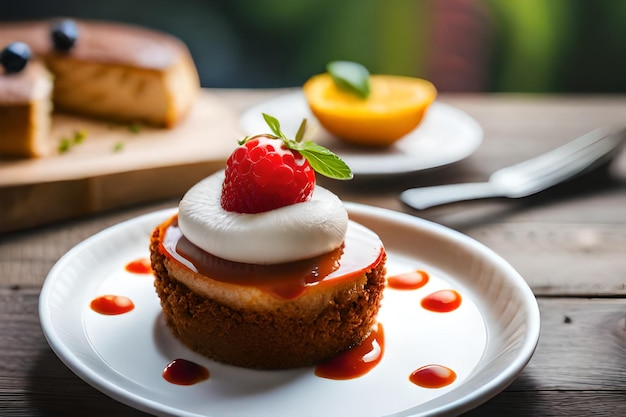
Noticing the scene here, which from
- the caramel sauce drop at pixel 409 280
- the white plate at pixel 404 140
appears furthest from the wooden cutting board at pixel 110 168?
the caramel sauce drop at pixel 409 280

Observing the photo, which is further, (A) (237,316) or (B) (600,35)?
(B) (600,35)

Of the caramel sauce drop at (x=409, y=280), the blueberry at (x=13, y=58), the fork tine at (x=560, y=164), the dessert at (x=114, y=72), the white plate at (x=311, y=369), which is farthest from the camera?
the dessert at (x=114, y=72)

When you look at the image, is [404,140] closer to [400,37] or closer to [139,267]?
[139,267]

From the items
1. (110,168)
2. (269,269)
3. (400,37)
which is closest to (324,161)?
(269,269)

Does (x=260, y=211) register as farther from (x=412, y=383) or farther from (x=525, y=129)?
(x=525, y=129)

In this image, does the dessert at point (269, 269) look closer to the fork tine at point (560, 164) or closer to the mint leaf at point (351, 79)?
the fork tine at point (560, 164)

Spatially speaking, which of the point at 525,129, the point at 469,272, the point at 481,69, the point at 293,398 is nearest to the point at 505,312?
the point at 469,272
